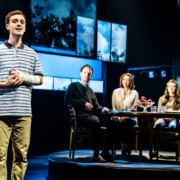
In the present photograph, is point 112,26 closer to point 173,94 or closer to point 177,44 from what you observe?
point 177,44

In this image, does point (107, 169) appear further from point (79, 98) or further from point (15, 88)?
point (15, 88)

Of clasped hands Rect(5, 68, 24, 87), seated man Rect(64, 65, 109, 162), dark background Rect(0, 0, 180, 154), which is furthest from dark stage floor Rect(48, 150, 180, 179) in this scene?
dark background Rect(0, 0, 180, 154)

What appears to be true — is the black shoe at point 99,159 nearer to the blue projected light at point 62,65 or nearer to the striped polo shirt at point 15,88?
the striped polo shirt at point 15,88

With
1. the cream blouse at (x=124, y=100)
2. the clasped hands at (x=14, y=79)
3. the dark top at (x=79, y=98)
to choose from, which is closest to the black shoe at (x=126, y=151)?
the cream blouse at (x=124, y=100)

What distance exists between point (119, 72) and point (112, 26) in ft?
3.65

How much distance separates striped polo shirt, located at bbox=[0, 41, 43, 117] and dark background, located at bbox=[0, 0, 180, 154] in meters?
4.65

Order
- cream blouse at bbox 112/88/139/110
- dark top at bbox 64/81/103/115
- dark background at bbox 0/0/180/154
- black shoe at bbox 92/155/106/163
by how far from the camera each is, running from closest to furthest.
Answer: black shoe at bbox 92/155/106/163
dark top at bbox 64/81/103/115
cream blouse at bbox 112/88/139/110
dark background at bbox 0/0/180/154

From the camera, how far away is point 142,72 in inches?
376

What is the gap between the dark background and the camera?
7480 millimetres

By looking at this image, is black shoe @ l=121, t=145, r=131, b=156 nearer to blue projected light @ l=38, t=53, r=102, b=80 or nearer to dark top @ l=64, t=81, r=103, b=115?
dark top @ l=64, t=81, r=103, b=115

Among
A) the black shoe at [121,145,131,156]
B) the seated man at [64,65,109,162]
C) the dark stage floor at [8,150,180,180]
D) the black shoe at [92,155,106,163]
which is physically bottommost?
the dark stage floor at [8,150,180,180]

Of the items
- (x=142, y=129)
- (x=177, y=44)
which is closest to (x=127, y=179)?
(x=142, y=129)

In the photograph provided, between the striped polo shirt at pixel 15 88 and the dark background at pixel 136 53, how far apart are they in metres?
4.65

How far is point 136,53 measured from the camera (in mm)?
9906
